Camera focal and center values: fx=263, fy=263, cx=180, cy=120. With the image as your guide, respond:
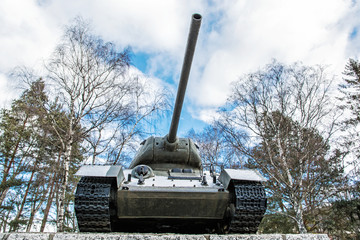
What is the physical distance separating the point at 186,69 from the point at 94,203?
281 cm

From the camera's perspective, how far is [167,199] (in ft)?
15.8

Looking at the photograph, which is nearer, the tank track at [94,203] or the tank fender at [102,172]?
the tank track at [94,203]

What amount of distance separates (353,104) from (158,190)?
1583 cm

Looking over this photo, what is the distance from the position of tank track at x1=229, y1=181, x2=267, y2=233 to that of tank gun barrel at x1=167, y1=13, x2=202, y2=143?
1.84 m

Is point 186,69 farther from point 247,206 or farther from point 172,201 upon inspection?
point 247,206

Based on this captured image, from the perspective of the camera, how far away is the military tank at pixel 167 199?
4684mm

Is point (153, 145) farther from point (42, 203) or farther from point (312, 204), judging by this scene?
point (42, 203)

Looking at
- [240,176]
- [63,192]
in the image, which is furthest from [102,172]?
[63,192]

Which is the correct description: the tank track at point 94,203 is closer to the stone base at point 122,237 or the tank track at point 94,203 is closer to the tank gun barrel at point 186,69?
the tank gun barrel at point 186,69

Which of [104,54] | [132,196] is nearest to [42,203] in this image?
[104,54]

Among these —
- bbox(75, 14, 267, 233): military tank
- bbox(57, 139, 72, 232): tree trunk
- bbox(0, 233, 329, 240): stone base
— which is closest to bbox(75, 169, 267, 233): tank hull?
bbox(75, 14, 267, 233): military tank

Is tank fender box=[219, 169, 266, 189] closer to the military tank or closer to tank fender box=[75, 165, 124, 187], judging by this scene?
the military tank

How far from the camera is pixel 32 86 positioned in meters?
10.7

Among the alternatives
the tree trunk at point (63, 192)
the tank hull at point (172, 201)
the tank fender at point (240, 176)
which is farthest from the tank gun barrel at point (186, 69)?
the tree trunk at point (63, 192)
